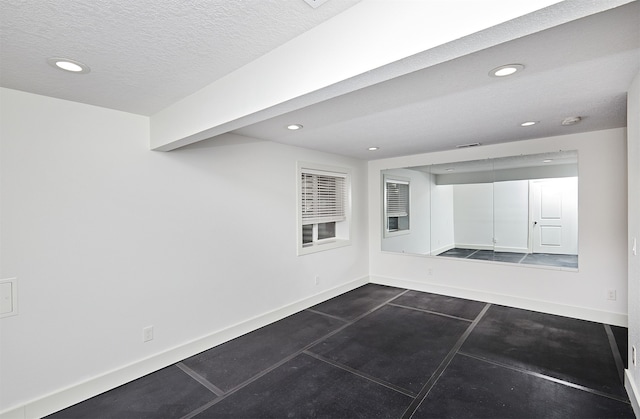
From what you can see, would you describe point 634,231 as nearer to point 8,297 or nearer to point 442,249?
point 442,249

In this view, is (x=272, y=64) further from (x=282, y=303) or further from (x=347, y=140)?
(x=282, y=303)

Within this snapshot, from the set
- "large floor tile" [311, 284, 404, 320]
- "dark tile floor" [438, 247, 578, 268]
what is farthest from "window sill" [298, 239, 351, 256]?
"dark tile floor" [438, 247, 578, 268]

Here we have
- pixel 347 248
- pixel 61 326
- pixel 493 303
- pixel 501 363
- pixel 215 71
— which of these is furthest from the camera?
pixel 347 248

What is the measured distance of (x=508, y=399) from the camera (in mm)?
2162

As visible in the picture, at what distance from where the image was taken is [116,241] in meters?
2.43

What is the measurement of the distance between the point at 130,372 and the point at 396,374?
228 centimetres

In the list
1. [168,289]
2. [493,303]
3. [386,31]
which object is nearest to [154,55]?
[386,31]

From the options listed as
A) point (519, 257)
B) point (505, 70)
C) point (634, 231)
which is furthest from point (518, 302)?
point (505, 70)

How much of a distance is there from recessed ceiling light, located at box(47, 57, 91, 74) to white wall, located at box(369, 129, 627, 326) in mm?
4423

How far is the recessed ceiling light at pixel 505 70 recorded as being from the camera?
70.0 inches

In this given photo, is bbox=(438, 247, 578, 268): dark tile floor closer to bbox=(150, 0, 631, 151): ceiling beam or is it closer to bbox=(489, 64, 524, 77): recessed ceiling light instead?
bbox=(489, 64, 524, 77): recessed ceiling light

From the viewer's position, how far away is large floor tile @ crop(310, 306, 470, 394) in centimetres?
255

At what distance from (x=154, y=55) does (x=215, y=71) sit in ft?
1.09

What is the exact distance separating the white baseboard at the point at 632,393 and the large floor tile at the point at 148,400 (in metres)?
2.92
